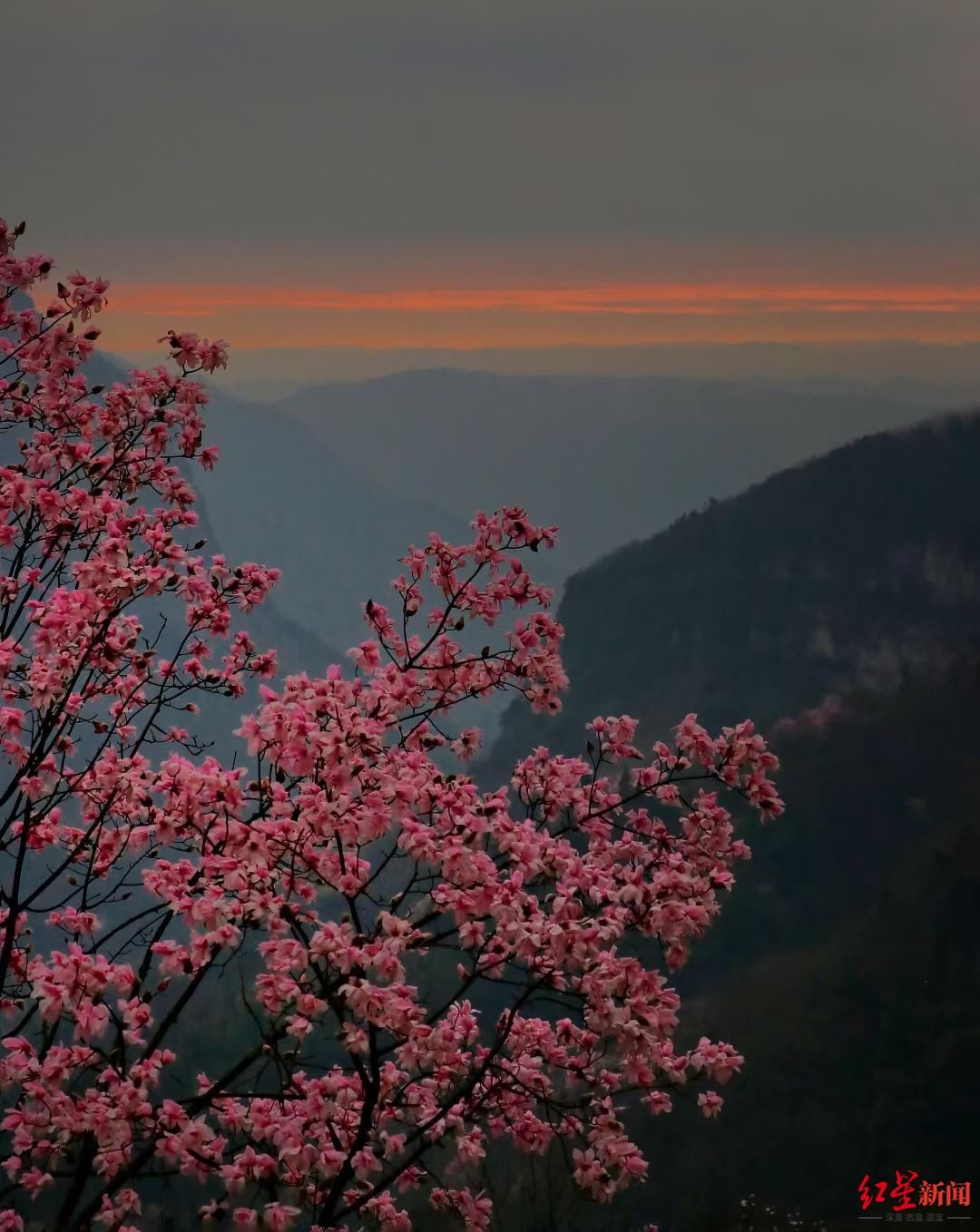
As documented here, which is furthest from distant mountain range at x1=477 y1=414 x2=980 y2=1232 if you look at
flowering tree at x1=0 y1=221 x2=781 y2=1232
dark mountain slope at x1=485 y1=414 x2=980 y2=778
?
flowering tree at x1=0 y1=221 x2=781 y2=1232

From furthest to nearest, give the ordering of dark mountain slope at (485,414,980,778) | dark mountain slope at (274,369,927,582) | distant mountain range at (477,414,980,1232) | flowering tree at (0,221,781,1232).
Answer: dark mountain slope at (274,369,927,582) → dark mountain slope at (485,414,980,778) → distant mountain range at (477,414,980,1232) → flowering tree at (0,221,781,1232)

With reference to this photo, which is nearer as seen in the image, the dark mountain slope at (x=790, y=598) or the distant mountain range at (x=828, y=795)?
the distant mountain range at (x=828, y=795)

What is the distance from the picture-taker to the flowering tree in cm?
364

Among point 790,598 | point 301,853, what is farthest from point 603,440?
point 301,853

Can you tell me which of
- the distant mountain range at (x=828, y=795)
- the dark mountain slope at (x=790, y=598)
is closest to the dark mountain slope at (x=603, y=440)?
the dark mountain slope at (x=790, y=598)

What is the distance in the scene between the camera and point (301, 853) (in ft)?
12.5

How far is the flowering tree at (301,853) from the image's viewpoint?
12.0 ft

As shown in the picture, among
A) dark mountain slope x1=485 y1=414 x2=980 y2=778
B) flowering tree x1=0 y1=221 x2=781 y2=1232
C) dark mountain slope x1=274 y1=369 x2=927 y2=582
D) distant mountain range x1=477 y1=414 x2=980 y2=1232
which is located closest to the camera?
flowering tree x1=0 y1=221 x2=781 y2=1232

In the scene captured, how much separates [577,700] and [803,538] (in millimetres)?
5222

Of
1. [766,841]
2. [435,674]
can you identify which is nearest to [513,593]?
[435,674]

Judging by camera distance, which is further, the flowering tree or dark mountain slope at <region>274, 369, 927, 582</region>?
dark mountain slope at <region>274, 369, 927, 582</region>

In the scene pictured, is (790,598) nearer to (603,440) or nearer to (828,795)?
(828,795)

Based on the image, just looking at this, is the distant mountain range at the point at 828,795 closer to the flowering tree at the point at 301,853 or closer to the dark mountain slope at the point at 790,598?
the dark mountain slope at the point at 790,598

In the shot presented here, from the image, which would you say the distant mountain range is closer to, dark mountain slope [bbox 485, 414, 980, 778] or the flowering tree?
dark mountain slope [bbox 485, 414, 980, 778]
